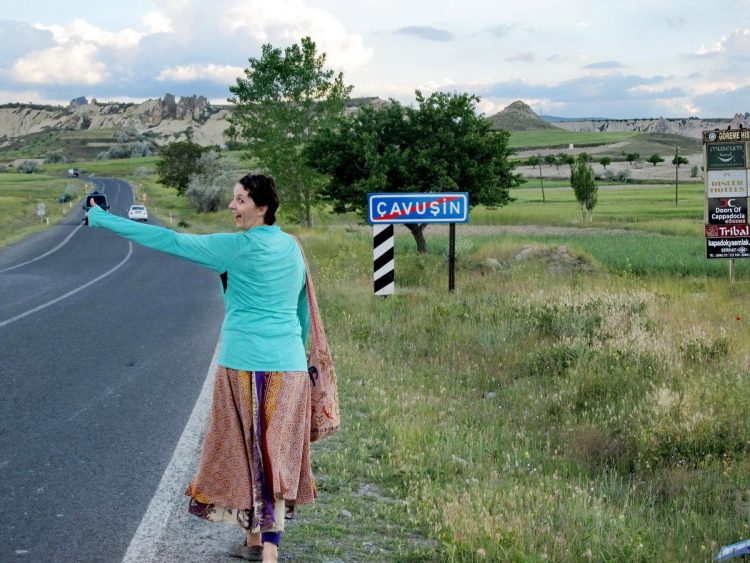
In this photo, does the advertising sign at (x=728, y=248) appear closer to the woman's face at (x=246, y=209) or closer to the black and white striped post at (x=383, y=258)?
the black and white striped post at (x=383, y=258)

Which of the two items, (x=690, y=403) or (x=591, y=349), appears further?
(x=591, y=349)

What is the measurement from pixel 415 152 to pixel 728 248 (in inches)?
394

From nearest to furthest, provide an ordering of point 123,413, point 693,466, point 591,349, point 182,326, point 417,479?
point 417,479 < point 693,466 < point 123,413 < point 591,349 < point 182,326

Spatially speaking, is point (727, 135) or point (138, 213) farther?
point (138, 213)

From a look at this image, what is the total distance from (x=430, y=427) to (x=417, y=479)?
4.60 feet

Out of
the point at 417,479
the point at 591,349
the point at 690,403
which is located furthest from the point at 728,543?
the point at 591,349

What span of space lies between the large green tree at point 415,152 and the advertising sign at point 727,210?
27.4ft

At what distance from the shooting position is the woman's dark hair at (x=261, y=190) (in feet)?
14.2

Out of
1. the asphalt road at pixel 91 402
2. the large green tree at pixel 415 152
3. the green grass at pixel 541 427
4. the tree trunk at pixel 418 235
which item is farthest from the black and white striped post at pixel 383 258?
the tree trunk at pixel 418 235

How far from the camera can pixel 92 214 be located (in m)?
4.41

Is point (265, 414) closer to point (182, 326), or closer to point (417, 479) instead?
point (417, 479)

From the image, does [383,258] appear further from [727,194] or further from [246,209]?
[246,209]

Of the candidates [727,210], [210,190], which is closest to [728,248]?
[727,210]

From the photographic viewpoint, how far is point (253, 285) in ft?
14.2
